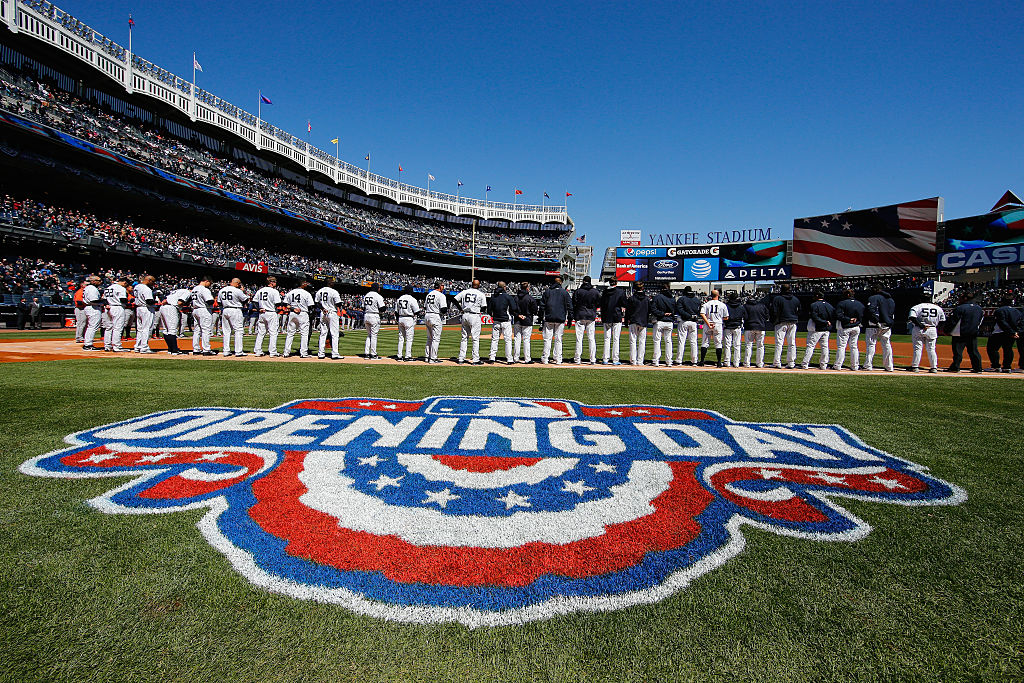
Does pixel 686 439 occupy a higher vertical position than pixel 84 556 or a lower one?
higher

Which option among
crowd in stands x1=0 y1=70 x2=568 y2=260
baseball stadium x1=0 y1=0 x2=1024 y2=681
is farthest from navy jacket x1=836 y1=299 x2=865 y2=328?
crowd in stands x1=0 y1=70 x2=568 y2=260

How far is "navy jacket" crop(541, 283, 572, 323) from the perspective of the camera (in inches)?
407

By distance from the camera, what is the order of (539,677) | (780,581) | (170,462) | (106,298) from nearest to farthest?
(539,677)
(780,581)
(170,462)
(106,298)

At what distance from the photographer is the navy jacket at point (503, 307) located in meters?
10.2

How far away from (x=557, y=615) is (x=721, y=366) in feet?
34.5

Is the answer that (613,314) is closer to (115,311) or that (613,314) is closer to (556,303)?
(556,303)

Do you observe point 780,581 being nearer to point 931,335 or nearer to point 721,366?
point 721,366

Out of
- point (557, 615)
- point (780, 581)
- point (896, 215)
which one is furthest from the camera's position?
point (896, 215)

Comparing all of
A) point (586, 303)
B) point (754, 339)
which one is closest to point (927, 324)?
point (754, 339)

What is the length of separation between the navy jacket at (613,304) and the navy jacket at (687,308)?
1267mm

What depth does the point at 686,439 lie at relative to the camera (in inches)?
159

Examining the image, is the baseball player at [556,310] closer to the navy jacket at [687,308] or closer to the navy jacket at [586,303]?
the navy jacket at [586,303]

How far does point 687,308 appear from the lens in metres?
10.7

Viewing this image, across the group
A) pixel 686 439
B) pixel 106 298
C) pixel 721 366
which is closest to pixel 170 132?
pixel 106 298
